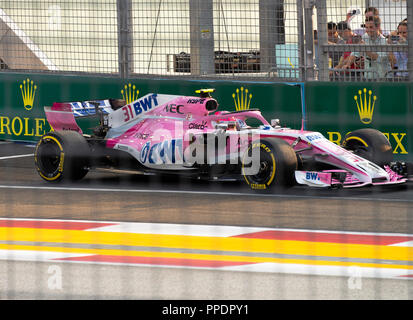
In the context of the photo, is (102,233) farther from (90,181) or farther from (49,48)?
(49,48)

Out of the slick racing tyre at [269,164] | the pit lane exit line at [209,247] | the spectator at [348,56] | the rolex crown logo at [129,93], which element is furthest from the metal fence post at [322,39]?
the pit lane exit line at [209,247]

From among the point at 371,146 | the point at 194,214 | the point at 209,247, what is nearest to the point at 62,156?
the point at 194,214

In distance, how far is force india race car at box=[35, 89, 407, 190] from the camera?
370 inches

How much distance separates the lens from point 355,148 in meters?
10.3

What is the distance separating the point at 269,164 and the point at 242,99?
3.28m

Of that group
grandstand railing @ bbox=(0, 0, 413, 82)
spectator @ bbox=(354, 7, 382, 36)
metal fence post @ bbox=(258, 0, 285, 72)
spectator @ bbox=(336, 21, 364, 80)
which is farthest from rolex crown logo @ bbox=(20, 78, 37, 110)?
spectator @ bbox=(354, 7, 382, 36)

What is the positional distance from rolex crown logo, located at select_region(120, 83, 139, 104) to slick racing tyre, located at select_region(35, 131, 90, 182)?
2.81 metres

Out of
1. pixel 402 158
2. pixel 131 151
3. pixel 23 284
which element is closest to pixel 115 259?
pixel 23 284

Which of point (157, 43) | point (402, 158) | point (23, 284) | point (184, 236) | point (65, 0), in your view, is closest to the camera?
point (23, 284)

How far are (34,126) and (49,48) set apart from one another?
1156mm

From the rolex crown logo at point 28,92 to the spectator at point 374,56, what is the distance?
4.71 meters

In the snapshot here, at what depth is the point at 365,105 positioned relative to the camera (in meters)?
11.6

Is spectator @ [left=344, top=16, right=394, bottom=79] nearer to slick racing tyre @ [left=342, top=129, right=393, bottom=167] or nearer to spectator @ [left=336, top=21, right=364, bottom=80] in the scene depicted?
spectator @ [left=336, top=21, right=364, bottom=80]

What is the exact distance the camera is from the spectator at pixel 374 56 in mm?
11688
